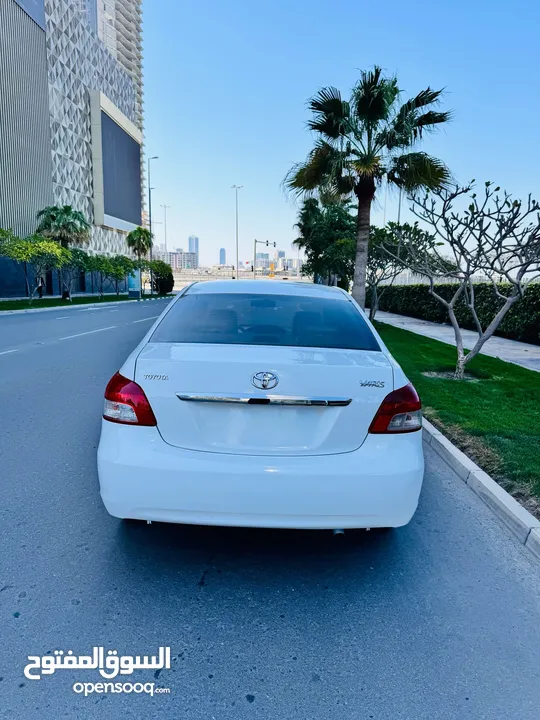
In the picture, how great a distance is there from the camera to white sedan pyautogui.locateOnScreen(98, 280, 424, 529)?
2559mm

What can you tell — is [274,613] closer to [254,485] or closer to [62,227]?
[254,485]

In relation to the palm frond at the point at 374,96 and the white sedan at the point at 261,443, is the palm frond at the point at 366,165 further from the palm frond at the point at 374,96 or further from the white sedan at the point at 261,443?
the white sedan at the point at 261,443

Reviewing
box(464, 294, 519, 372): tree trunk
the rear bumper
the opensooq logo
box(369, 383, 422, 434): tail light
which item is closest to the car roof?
box(369, 383, 422, 434): tail light

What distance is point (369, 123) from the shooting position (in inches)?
573

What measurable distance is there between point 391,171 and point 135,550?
47.3 ft

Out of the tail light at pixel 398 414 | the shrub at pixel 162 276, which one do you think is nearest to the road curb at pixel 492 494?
the tail light at pixel 398 414

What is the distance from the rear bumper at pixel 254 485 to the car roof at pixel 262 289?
1537 mm

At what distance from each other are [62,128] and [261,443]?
62169 millimetres

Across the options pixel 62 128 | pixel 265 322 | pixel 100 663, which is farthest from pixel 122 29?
pixel 100 663

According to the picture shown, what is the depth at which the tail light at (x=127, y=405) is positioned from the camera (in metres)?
2.64

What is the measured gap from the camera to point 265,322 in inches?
140

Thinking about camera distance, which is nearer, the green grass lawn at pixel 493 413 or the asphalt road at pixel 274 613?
the asphalt road at pixel 274 613

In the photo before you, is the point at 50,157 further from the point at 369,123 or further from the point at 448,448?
Result: the point at 448,448

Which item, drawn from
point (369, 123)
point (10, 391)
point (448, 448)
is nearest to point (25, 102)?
point (369, 123)
